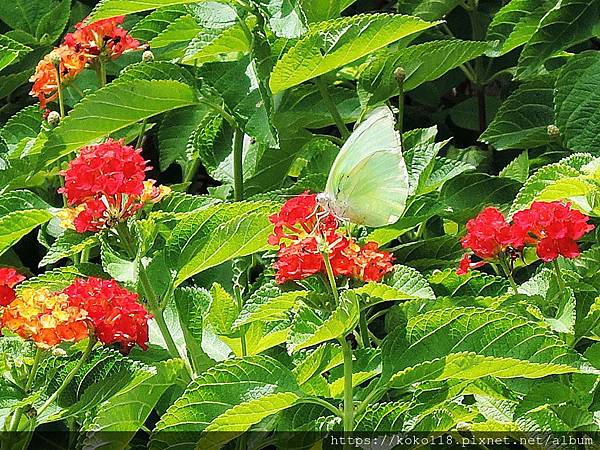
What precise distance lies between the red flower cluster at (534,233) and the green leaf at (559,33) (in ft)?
1.81

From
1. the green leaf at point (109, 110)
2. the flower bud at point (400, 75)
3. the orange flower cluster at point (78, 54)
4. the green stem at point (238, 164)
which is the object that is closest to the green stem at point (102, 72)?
the orange flower cluster at point (78, 54)

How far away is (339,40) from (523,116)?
543 millimetres

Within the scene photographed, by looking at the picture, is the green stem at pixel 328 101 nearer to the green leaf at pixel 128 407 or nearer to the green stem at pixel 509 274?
the green stem at pixel 509 274

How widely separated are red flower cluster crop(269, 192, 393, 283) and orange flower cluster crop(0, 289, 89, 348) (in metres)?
0.23

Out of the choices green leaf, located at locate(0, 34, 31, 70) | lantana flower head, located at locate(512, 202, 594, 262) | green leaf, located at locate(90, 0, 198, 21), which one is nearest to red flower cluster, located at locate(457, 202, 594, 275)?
lantana flower head, located at locate(512, 202, 594, 262)

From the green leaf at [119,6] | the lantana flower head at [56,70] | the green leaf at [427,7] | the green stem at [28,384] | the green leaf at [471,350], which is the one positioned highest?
the green leaf at [119,6]

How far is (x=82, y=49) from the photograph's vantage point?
155 centimetres

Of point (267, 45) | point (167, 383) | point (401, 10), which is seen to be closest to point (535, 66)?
point (401, 10)

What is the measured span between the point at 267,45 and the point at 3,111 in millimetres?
876

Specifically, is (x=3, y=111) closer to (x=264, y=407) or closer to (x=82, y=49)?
(x=82, y=49)

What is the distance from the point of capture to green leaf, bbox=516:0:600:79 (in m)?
1.69

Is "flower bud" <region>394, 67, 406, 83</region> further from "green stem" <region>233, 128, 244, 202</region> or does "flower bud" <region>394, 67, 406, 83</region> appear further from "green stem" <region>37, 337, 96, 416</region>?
"green stem" <region>37, 337, 96, 416</region>

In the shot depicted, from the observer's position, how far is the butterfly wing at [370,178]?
110 cm

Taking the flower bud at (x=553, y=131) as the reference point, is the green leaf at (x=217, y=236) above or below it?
above
